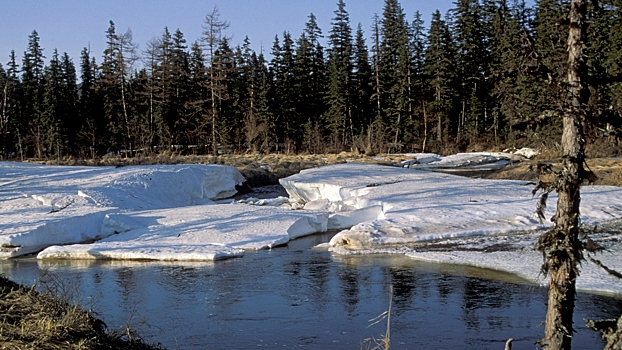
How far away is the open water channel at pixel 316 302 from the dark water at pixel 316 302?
0.02 meters

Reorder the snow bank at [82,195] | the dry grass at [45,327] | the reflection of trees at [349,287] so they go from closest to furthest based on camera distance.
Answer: the dry grass at [45,327] → the reflection of trees at [349,287] → the snow bank at [82,195]

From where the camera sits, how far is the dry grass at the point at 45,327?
4.84m

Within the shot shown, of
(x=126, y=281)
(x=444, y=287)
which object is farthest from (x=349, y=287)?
(x=126, y=281)

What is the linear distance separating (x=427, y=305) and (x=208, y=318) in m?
3.52

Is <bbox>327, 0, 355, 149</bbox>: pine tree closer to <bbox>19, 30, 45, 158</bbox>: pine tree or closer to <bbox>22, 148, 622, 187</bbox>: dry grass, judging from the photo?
<bbox>22, 148, 622, 187</bbox>: dry grass

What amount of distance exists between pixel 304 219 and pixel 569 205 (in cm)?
1213

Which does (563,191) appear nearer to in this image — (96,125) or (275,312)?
(275,312)

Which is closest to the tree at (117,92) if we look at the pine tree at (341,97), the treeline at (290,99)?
the treeline at (290,99)

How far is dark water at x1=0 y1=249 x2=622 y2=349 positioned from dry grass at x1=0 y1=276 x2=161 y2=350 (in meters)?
1.56

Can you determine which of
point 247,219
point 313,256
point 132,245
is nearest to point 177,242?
point 132,245

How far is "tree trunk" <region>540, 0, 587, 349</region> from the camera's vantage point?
16.6 ft

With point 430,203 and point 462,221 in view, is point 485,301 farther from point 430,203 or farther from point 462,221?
point 430,203

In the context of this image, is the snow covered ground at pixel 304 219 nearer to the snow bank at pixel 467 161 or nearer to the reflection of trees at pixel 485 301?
the reflection of trees at pixel 485 301

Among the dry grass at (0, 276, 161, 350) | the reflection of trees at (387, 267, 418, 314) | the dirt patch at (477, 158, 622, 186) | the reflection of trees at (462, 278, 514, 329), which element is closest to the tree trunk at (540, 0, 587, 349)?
the reflection of trees at (462, 278, 514, 329)
